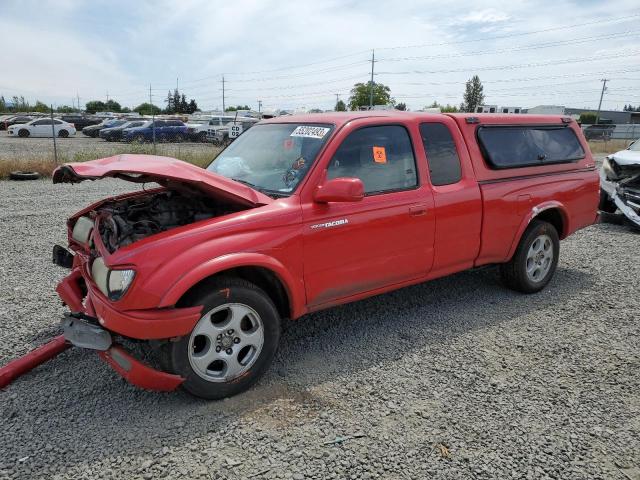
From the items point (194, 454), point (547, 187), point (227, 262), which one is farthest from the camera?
point (547, 187)

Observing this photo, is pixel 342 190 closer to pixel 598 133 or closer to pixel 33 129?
pixel 33 129

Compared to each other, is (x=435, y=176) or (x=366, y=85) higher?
(x=366, y=85)

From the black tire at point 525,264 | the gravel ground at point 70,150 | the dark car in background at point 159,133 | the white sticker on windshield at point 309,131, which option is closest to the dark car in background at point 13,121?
the dark car in background at point 159,133

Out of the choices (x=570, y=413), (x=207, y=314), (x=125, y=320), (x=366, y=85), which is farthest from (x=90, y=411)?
(x=366, y=85)

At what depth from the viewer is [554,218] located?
5.44 meters

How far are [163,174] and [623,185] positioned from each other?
336 inches

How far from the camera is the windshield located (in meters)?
3.71

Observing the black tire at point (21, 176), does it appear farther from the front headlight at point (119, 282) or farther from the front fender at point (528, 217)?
the front fender at point (528, 217)

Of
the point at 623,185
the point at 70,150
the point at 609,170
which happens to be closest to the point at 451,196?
the point at 623,185

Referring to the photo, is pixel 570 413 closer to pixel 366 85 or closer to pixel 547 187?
pixel 547 187

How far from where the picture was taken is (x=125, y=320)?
2.92 metres

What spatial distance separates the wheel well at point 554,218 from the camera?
5293 millimetres

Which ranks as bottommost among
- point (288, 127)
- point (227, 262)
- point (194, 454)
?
point (194, 454)

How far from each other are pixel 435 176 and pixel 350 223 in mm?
1044
